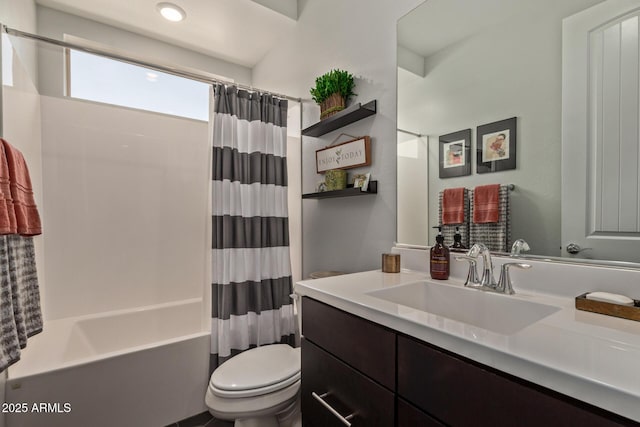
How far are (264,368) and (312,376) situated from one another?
0.45 metres

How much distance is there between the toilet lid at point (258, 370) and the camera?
123cm

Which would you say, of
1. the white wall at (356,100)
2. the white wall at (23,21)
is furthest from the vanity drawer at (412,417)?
the white wall at (23,21)

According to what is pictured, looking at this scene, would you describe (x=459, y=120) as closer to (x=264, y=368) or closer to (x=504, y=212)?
(x=504, y=212)

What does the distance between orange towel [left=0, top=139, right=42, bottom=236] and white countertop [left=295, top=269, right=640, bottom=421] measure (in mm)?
1332

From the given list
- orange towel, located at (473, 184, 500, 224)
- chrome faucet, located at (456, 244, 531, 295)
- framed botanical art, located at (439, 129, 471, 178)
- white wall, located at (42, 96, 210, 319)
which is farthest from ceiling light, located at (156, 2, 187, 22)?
chrome faucet, located at (456, 244, 531, 295)

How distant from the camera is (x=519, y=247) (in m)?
0.98

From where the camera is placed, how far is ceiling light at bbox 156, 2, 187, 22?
2020mm

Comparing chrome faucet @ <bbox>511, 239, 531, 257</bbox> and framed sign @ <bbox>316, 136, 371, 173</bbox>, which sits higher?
framed sign @ <bbox>316, 136, 371, 173</bbox>

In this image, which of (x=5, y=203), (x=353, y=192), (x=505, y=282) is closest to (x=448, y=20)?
(x=353, y=192)

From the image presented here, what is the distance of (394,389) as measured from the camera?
2.31 ft

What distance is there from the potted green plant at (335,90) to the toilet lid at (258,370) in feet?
4.37

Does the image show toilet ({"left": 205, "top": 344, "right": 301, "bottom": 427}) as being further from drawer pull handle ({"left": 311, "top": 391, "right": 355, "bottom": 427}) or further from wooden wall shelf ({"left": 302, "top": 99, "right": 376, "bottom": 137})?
wooden wall shelf ({"left": 302, "top": 99, "right": 376, "bottom": 137})

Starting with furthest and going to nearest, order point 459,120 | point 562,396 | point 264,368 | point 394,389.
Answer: point 264,368 → point 459,120 → point 394,389 → point 562,396

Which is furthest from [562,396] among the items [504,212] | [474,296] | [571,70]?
[571,70]
